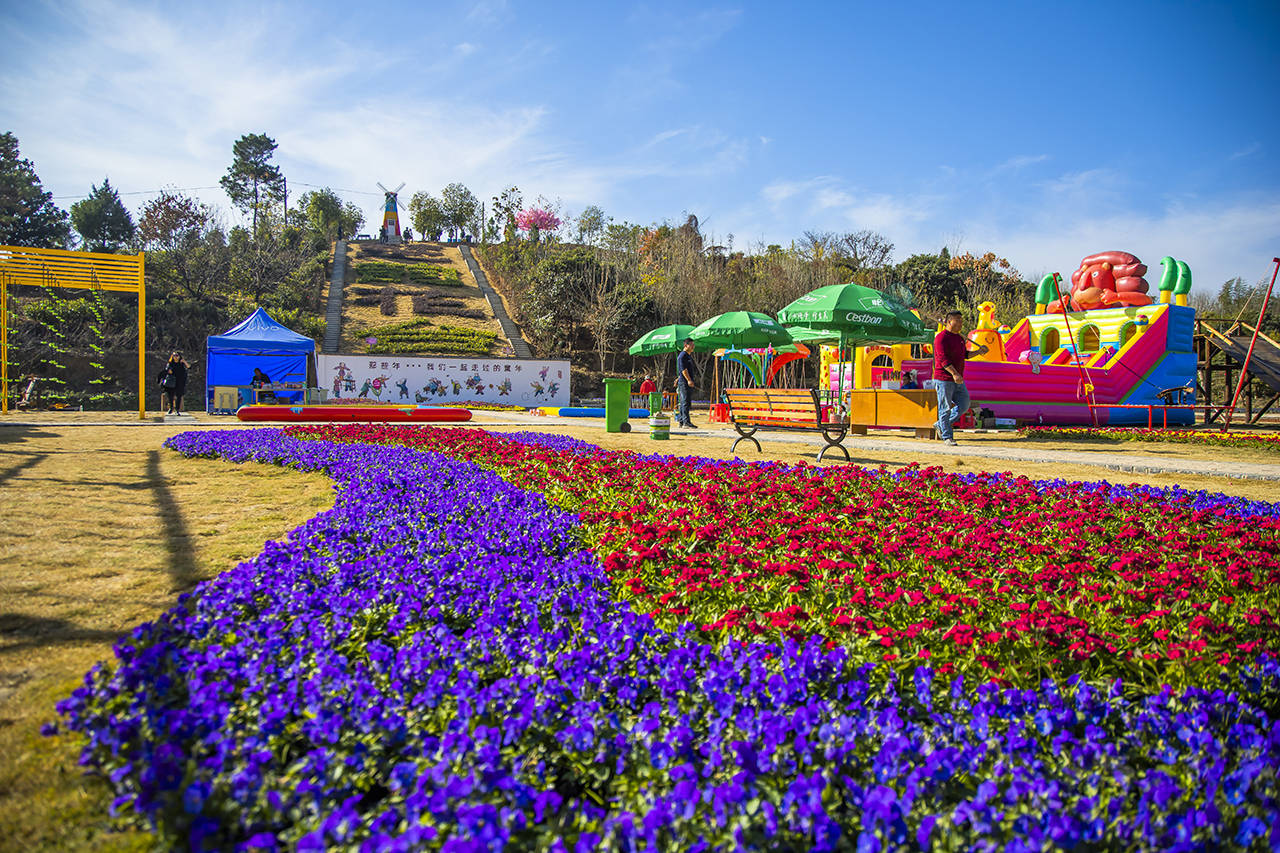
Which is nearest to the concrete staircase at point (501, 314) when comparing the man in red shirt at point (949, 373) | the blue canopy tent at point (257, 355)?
the blue canopy tent at point (257, 355)

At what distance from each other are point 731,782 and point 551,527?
2.78 metres

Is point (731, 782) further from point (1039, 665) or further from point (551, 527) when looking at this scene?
point (551, 527)

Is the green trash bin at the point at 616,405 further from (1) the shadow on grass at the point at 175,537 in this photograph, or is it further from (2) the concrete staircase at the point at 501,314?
(2) the concrete staircase at the point at 501,314

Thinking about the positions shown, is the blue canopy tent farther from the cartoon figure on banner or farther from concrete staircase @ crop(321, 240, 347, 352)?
concrete staircase @ crop(321, 240, 347, 352)

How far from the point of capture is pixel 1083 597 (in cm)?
317

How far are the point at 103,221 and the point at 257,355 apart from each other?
3638 centimetres

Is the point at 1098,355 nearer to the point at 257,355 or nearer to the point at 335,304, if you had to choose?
the point at 257,355

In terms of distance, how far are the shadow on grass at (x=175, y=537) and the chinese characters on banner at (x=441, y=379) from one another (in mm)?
18295

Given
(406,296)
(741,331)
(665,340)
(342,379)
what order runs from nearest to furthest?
(741,331) < (665,340) < (342,379) < (406,296)

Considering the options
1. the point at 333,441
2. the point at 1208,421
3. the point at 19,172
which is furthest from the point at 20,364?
the point at 1208,421

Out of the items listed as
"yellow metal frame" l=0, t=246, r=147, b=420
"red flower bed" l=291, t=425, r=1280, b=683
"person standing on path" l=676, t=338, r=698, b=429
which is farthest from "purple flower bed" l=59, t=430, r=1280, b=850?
"yellow metal frame" l=0, t=246, r=147, b=420

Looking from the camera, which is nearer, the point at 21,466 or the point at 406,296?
the point at 21,466

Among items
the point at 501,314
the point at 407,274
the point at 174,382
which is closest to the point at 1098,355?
the point at 174,382

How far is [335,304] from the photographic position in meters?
40.3
